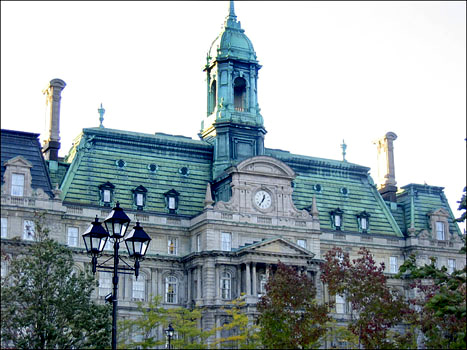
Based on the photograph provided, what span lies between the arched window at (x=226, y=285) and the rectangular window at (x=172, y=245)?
549 centimetres

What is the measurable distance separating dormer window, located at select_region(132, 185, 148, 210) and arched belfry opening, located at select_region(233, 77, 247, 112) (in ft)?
47.7

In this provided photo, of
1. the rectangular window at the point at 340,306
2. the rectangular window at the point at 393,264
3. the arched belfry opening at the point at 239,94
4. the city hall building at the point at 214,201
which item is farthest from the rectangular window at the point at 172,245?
the rectangular window at the point at 393,264

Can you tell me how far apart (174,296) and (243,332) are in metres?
12.0

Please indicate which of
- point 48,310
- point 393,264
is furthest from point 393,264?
point 48,310

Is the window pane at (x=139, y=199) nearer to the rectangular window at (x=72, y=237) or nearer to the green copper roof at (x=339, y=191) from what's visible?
the rectangular window at (x=72, y=237)

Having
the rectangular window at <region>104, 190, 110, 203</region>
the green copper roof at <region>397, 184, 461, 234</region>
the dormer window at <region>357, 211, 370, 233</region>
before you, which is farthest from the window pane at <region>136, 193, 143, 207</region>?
the green copper roof at <region>397, 184, 461, 234</region>

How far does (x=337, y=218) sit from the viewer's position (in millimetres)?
94562

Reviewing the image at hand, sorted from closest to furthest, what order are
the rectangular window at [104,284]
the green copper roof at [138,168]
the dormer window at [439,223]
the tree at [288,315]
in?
the tree at [288,315]
the rectangular window at [104,284]
the green copper roof at [138,168]
the dormer window at [439,223]

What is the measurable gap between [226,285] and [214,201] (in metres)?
9.03

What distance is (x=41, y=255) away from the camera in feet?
165

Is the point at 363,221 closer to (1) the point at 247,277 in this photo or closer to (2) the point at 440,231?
(2) the point at 440,231

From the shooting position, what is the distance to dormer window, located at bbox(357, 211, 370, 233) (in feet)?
314

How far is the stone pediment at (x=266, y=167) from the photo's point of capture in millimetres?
86438

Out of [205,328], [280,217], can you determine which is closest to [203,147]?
[280,217]
